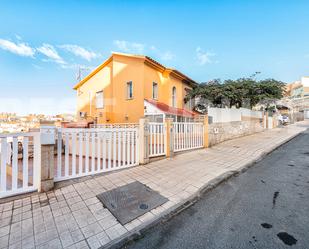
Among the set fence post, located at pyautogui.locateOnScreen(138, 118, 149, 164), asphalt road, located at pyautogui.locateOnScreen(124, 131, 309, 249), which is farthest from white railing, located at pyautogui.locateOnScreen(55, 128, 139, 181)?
asphalt road, located at pyautogui.locateOnScreen(124, 131, 309, 249)

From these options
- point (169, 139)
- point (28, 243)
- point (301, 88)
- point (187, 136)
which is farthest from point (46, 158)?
point (301, 88)

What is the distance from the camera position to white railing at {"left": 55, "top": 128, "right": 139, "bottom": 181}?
12.2 ft

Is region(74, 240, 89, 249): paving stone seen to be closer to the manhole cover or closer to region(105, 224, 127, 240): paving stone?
region(105, 224, 127, 240): paving stone

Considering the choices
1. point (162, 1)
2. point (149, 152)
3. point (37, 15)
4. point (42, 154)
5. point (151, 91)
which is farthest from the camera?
point (151, 91)

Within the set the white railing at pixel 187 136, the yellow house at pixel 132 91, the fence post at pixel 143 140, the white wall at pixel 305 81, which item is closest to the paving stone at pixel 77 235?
the fence post at pixel 143 140

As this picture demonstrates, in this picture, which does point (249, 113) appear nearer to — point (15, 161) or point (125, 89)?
point (125, 89)

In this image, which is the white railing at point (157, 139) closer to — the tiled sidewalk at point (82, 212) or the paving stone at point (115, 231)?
the tiled sidewalk at point (82, 212)

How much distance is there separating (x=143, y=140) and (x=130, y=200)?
2443mm

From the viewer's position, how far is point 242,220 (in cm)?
243

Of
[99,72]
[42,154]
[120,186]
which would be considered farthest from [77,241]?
[99,72]

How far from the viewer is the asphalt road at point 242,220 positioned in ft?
6.52

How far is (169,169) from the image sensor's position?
480cm

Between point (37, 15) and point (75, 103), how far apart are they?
39.4ft

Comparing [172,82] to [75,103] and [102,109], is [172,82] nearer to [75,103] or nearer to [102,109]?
[102,109]
